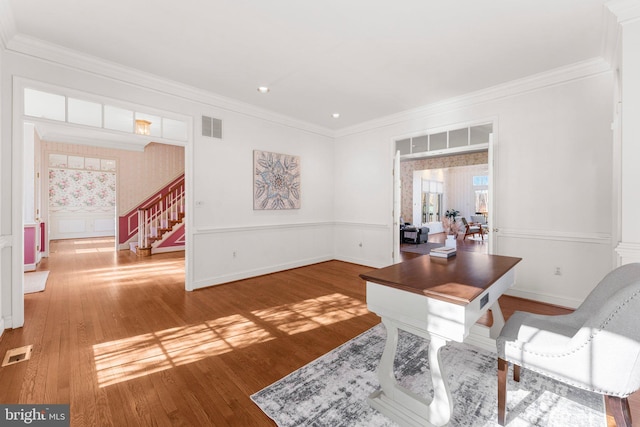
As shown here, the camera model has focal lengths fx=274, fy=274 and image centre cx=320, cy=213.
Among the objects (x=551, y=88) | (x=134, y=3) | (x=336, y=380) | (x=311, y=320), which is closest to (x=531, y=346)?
(x=336, y=380)

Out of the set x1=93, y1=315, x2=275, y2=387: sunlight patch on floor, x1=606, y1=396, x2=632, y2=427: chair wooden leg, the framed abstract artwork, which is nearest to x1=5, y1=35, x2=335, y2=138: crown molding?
the framed abstract artwork

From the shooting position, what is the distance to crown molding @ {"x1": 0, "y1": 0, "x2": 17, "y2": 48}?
2251 millimetres

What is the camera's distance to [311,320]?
302 centimetres

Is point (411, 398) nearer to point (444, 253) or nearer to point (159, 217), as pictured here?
point (444, 253)

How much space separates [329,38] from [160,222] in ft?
23.0

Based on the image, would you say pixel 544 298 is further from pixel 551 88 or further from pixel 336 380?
pixel 336 380

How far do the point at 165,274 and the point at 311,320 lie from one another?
3356 mm

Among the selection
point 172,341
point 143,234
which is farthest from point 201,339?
point 143,234

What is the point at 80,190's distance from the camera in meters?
9.19

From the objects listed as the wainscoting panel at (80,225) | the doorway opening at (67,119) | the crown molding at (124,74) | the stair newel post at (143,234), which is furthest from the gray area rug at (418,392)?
the wainscoting panel at (80,225)

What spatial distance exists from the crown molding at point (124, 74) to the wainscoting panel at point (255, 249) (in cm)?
194

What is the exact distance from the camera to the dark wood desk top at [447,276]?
1.44 metres

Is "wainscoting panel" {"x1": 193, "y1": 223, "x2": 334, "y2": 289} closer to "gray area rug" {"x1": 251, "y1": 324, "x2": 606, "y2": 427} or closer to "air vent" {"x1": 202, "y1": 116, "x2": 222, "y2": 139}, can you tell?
"air vent" {"x1": 202, "y1": 116, "x2": 222, "y2": 139}

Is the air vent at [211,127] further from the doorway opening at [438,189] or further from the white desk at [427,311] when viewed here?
the white desk at [427,311]
